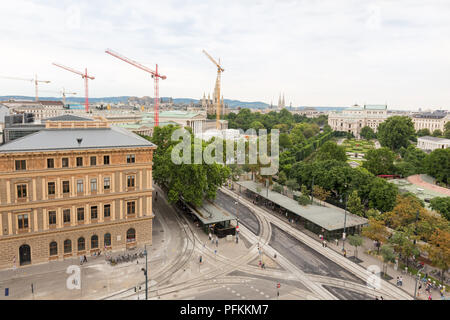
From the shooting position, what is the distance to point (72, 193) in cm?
4094

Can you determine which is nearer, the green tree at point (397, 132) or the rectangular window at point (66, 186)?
the rectangular window at point (66, 186)

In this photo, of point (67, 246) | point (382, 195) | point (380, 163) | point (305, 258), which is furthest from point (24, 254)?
point (380, 163)

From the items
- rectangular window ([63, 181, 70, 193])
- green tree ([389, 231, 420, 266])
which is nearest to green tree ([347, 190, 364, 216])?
green tree ([389, 231, 420, 266])

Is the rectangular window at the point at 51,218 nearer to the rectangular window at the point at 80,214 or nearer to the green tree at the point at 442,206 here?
the rectangular window at the point at 80,214

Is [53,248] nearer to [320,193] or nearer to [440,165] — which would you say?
[320,193]

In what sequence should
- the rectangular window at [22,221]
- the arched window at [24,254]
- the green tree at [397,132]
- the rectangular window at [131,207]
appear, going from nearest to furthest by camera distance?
the rectangular window at [22,221] → the arched window at [24,254] → the rectangular window at [131,207] → the green tree at [397,132]

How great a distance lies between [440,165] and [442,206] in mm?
36955

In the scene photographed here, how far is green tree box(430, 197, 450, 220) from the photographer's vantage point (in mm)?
49500

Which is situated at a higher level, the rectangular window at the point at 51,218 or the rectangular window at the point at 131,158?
the rectangular window at the point at 131,158

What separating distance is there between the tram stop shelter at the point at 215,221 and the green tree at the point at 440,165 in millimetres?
58252

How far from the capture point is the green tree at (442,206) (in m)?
49.5

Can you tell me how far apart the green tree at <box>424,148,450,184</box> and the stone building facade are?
7184 centimetres

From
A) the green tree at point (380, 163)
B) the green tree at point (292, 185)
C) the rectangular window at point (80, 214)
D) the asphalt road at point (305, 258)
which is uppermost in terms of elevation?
the green tree at point (380, 163)

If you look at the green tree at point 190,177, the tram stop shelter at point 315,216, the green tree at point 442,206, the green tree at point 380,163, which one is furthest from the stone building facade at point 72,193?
the green tree at point 380,163
